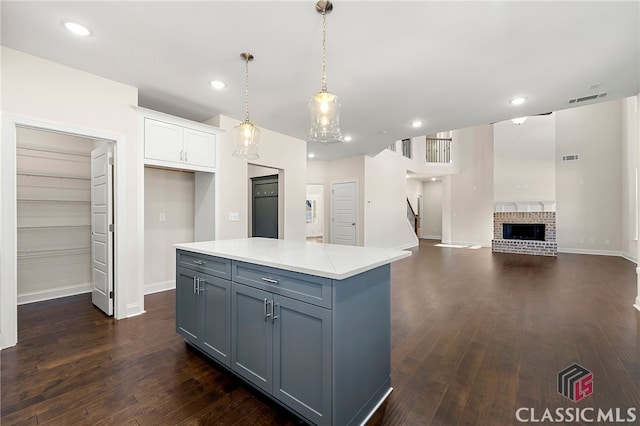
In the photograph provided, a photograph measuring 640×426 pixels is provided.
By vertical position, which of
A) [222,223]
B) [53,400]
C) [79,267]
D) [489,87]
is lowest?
[53,400]

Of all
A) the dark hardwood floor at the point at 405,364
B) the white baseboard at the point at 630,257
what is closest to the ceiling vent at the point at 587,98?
the dark hardwood floor at the point at 405,364

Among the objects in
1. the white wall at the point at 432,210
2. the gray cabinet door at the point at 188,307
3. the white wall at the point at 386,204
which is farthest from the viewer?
the white wall at the point at 432,210

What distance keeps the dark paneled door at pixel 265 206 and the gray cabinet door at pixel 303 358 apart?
12.8ft

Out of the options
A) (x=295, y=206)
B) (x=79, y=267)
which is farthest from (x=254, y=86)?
(x=79, y=267)

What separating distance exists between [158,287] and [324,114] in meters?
3.71

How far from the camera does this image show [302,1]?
1.92 m

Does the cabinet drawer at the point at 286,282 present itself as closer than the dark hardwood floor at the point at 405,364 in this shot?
Yes

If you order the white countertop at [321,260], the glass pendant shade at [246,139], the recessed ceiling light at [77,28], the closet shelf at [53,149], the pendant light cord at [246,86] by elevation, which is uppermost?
the recessed ceiling light at [77,28]

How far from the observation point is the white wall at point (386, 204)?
24.5 feet

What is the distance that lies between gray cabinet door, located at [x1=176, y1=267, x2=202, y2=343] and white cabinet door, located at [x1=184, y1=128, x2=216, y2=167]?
6.07 feet

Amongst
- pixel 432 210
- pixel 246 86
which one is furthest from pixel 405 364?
pixel 432 210

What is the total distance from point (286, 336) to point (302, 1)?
2240mm

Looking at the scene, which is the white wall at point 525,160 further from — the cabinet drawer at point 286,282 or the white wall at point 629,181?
the cabinet drawer at point 286,282

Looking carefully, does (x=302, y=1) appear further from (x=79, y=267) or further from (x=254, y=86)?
(x=79, y=267)
